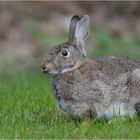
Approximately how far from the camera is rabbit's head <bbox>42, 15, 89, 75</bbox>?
27.6ft

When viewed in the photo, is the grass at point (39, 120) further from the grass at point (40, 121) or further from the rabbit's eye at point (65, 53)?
the rabbit's eye at point (65, 53)

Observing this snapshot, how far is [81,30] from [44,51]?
7.60 m

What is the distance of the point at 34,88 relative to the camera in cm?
1077

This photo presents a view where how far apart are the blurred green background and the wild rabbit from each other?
20cm

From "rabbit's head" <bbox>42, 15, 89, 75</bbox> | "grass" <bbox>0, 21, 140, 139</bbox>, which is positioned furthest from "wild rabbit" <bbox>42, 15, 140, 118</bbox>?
"grass" <bbox>0, 21, 140, 139</bbox>

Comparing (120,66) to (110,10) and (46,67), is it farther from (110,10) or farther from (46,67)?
(110,10)

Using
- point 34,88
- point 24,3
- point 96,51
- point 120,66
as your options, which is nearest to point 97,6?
point 24,3

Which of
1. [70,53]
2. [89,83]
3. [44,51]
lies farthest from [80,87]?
[44,51]

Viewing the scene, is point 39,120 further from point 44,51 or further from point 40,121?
point 44,51

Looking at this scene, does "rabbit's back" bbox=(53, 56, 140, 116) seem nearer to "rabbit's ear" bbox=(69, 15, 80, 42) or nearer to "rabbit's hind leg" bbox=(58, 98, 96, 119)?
"rabbit's hind leg" bbox=(58, 98, 96, 119)

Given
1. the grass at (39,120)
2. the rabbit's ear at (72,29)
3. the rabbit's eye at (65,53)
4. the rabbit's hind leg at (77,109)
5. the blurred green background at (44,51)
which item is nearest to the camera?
the grass at (39,120)

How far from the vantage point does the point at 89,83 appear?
8.48 metres

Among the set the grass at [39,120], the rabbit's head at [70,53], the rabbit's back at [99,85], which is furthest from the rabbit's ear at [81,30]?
the grass at [39,120]

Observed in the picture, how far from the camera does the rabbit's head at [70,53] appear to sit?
8414mm
